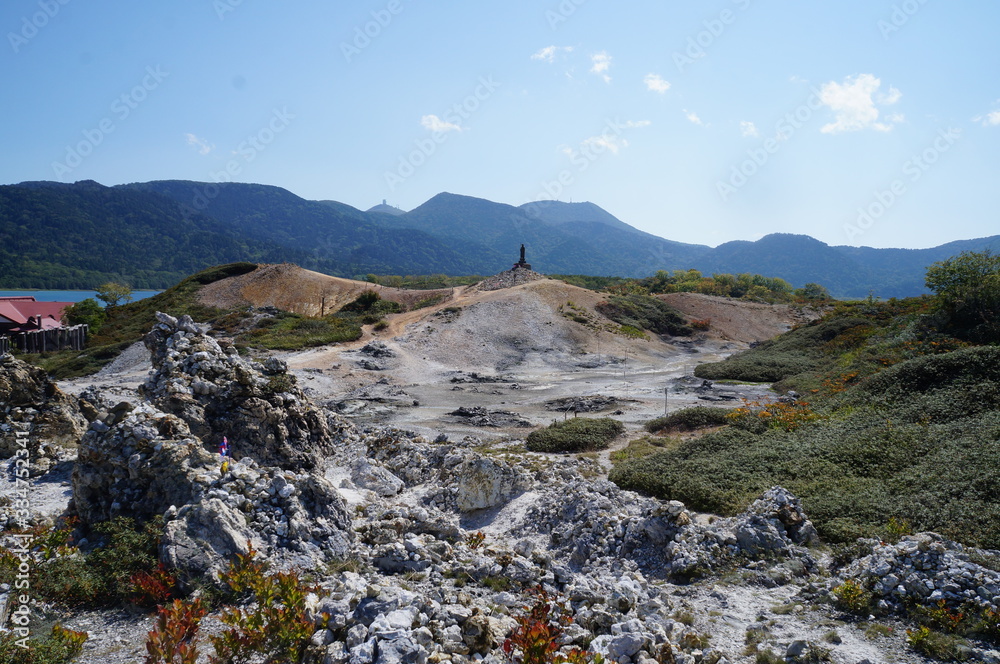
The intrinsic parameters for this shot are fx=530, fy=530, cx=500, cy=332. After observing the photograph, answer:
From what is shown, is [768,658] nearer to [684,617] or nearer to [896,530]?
[684,617]

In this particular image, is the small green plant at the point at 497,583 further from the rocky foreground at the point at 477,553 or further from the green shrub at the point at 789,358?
the green shrub at the point at 789,358

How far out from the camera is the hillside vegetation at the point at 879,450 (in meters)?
10.1

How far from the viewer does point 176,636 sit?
221 inches

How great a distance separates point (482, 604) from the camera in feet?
25.3

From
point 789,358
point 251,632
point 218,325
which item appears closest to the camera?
point 251,632

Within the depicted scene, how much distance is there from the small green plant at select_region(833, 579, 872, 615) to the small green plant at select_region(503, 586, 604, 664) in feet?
13.3

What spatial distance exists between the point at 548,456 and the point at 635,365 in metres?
23.9

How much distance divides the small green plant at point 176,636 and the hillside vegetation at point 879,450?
10.1 meters

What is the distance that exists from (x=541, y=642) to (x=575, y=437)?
43.4ft

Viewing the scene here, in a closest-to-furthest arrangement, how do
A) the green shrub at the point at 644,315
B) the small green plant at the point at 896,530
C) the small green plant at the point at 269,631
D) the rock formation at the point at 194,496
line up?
the small green plant at the point at 269,631 → the rock formation at the point at 194,496 → the small green plant at the point at 896,530 → the green shrub at the point at 644,315

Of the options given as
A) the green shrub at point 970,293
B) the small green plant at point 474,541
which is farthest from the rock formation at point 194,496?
the green shrub at point 970,293

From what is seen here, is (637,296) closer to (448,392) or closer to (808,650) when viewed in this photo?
(448,392)

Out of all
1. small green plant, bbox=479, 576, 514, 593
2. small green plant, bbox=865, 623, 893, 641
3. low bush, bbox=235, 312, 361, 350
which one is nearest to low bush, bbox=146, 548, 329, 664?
small green plant, bbox=479, 576, 514, 593

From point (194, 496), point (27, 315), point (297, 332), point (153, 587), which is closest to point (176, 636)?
point (153, 587)
